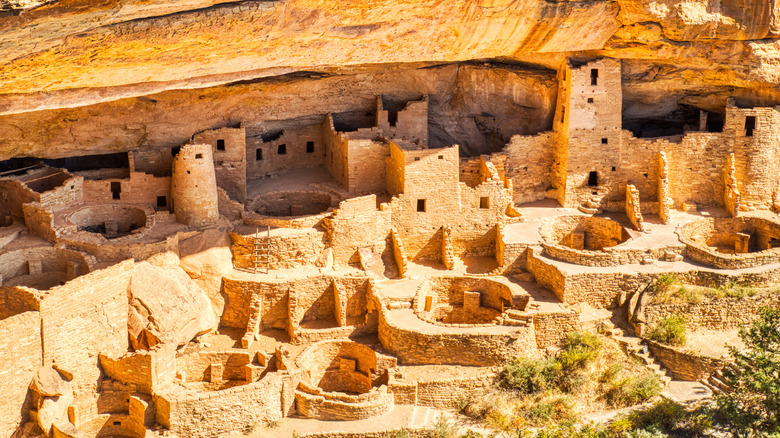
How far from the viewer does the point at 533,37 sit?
23.4 metres

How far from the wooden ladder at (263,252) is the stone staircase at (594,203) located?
8.14 m

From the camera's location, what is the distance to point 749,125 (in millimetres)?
26562

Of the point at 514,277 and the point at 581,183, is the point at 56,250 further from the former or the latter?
the point at 581,183

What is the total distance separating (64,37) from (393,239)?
10108 millimetres

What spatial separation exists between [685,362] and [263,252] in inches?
363

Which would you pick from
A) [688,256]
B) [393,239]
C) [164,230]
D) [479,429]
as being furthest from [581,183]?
[164,230]

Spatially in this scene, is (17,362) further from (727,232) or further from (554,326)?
(727,232)

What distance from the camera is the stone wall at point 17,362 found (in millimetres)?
19297

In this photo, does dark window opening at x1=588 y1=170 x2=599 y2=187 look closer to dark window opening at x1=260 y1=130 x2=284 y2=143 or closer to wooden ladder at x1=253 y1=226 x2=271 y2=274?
dark window opening at x1=260 y1=130 x2=284 y2=143

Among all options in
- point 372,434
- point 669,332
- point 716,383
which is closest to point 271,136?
point 372,434

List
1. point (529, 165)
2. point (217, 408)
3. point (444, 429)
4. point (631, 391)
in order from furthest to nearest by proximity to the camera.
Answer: point (529, 165) < point (631, 391) < point (444, 429) < point (217, 408)

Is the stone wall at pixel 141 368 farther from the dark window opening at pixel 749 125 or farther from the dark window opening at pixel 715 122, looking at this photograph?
the dark window opening at pixel 715 122

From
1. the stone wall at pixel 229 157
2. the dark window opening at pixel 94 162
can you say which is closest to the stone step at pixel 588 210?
the stone wall at pixel 229 157

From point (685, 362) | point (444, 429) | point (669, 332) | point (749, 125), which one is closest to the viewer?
point (444, 429)
